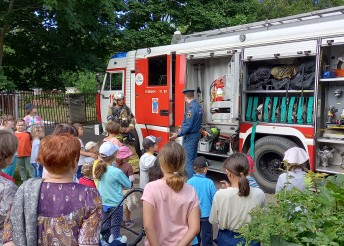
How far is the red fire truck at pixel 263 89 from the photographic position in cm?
607

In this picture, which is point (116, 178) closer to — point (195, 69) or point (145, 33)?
point (195, 69)

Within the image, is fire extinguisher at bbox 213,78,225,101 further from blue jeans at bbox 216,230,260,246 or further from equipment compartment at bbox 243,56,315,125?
blue jeans at bbox 216,230,260,246

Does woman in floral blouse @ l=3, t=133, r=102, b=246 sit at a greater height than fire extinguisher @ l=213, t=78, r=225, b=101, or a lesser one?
lesser

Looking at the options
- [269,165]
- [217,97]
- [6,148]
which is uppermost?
[217,97]

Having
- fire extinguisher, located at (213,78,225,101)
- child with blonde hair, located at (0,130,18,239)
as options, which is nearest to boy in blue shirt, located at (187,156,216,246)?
child with blonde hair, located at (0,130,18,239)

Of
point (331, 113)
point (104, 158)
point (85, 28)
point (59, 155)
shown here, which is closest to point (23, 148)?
point (104, 158)

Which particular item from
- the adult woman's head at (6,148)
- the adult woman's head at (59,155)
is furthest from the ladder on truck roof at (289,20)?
the adult woman's head at (59,155)

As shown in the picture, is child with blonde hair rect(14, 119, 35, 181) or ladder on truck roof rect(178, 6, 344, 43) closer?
child with blonde hair rect(14, 119, 35, 181)

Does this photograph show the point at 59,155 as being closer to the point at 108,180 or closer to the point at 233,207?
the point at 233,207

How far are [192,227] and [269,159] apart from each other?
4691mm

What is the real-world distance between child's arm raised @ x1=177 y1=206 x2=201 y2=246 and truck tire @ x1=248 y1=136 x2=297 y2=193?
4.26 m

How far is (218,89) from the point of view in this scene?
7711 mm

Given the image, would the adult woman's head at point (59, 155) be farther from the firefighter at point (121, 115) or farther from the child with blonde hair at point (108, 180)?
the firefighter at point (121, 115)

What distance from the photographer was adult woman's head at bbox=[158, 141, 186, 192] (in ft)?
8.11
